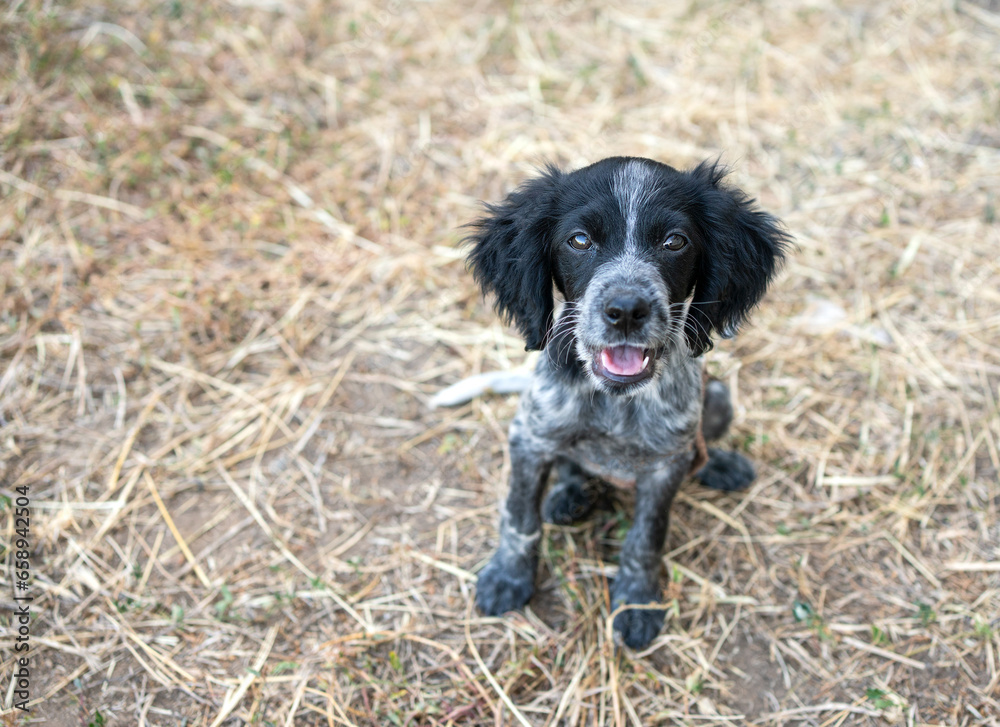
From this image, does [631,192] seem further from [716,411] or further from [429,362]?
[429,362]

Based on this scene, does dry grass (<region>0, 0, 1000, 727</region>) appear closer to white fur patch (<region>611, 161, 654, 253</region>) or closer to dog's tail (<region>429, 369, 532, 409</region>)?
dog's tail (<region>429, 369, 532, 409</region>)

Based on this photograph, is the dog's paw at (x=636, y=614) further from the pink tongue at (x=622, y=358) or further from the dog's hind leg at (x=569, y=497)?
the pink tongue at (x=622, y=358)

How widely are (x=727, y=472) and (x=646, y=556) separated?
745 millimetres

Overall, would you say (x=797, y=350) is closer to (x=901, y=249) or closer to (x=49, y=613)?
(x=901, y=249)

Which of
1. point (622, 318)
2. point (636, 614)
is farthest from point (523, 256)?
point (636, 614)

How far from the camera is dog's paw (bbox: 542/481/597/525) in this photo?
344 centimetres

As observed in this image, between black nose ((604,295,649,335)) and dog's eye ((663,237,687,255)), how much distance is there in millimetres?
290

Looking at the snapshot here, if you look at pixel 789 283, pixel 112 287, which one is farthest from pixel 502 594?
pixel 112 287

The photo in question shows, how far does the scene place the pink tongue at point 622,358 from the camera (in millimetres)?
2602

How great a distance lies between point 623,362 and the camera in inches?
103

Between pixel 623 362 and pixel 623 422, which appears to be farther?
pixel 623 422

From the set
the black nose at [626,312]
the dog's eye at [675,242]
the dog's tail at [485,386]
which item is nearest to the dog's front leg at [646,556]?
the black nose at [626,312]

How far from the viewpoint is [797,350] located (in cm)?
420

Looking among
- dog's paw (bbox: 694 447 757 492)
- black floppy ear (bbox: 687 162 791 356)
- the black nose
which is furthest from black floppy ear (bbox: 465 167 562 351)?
dog's paw (bbox: 694 447 757 492)
